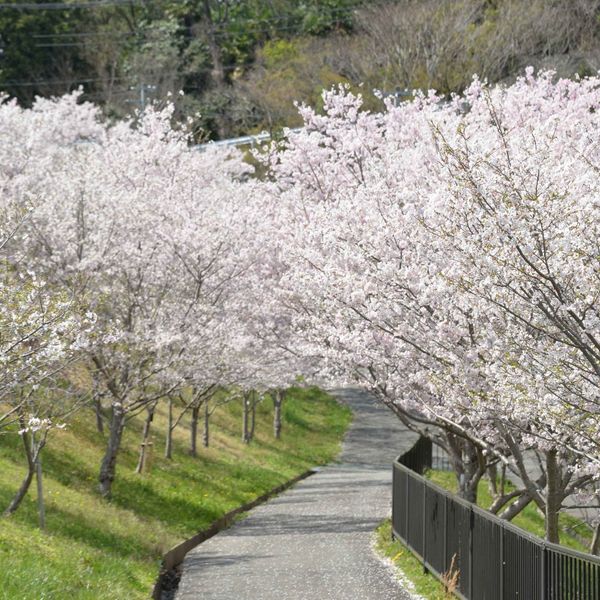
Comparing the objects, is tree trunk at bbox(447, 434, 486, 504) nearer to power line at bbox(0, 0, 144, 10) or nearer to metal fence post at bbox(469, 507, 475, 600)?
metal fence post at bbox(469, 507, 475, 600)

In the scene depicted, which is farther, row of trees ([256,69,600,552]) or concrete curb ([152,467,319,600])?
concrete curb ([152,467,319,600])

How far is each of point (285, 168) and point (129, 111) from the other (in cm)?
3600

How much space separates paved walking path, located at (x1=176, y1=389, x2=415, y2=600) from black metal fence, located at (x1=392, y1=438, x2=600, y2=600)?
869 millimetres

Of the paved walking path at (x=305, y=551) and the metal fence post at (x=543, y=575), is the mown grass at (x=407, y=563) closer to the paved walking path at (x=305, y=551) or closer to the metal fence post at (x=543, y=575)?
the paved walking path at (x=305, y=551)

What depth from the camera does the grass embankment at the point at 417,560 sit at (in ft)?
59.3

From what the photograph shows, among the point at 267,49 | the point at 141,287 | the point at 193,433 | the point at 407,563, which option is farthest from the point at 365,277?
the point at 267,49

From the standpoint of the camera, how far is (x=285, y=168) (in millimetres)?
25844

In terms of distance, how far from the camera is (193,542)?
923 inches

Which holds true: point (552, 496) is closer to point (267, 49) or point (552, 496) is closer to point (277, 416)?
point (277, 416)

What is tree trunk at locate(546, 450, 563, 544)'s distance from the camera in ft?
48.0

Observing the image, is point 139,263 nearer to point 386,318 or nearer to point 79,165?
point 79,165

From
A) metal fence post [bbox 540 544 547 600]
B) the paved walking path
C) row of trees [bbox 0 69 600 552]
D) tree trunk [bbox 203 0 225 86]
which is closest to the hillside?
tree trunk [bbox 203 0 225 86]

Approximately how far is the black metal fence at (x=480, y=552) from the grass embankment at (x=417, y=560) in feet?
0.75

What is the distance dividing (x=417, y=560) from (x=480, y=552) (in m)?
5.38
